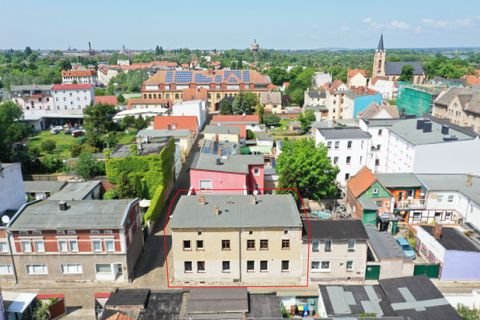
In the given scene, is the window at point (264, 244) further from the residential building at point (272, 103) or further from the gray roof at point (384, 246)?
the residential building at point (272, 103)

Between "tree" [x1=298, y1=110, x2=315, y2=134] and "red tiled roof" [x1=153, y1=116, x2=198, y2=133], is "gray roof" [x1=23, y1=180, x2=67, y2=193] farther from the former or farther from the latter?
"tree" [x1=298, y1=110, x2=315, y2=134]

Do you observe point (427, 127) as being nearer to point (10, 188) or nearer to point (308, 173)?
point (308, 173)

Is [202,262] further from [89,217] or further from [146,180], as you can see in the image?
[146,180]

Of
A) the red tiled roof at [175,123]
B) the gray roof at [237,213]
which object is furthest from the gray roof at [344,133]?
the red tiled roof at [175,123]

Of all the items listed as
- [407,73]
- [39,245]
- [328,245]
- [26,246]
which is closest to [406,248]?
[328,245]

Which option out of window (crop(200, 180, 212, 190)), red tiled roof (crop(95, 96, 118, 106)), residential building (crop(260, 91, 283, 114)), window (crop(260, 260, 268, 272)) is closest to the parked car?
window (crop(260, 260, 268, 272))

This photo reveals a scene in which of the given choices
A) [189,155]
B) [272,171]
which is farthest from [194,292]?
[189,155]
